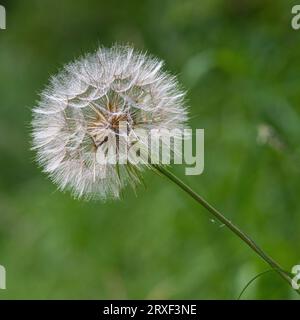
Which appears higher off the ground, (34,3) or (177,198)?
(34,3)

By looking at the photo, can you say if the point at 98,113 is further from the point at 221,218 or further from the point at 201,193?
the point at 201,193

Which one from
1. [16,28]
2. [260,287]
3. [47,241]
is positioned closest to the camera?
[260,287]

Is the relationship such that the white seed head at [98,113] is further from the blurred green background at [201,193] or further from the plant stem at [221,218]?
the blurred green background at [201,193]

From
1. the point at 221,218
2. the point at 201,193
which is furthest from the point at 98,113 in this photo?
the point at 201,193

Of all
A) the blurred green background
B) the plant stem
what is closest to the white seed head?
the plant stem
